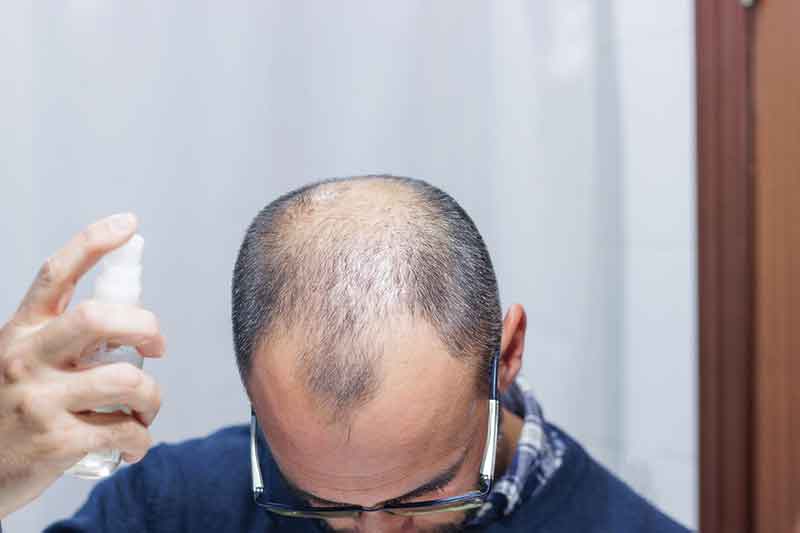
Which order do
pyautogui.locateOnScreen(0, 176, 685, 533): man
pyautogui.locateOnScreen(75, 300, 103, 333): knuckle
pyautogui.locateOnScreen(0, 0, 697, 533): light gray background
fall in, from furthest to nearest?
pyautogui.locateOnScreen(0, 0, 697, 533): light gray background → pyautogui.locateOnScreen(0, 176, 685, 533): man → pyautogui.locateOnScreen(75, 300, 103, 333): knuckle

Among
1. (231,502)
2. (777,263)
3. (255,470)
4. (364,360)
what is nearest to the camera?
(364,360)

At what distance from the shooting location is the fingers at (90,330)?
23.5 inches

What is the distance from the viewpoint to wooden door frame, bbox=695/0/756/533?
56.6 inches

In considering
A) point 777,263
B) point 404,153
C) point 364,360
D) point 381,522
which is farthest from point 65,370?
point 777,263

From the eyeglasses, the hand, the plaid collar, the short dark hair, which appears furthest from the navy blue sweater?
the hand

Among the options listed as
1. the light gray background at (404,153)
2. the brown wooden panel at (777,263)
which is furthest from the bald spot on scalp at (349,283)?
the brown wooden panel at (777,263)

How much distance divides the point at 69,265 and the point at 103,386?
9 cm

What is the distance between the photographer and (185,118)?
125 cm

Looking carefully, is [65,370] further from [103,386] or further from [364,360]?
[364,360]

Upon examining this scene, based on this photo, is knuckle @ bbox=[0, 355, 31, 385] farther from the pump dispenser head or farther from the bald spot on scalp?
the bald spot on scalp

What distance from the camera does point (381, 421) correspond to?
0.77m

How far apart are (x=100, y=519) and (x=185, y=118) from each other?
1.88ft

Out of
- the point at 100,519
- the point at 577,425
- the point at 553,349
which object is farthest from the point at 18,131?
the point at 577,425

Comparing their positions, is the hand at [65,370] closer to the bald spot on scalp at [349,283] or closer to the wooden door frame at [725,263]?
the bald spot on scalp at [349,283]
